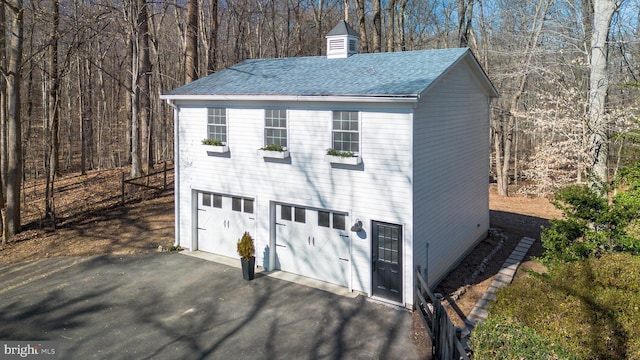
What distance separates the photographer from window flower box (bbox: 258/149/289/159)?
12.1 m

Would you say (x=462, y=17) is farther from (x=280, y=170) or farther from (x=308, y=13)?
(x=280, y=170)

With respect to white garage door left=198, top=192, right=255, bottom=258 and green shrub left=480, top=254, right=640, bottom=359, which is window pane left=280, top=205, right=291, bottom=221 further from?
green shrub left=480, top=254, right=640, bottom=359

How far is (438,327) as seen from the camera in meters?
8.77

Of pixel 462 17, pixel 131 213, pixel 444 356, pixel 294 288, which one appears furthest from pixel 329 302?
pixel 462 17

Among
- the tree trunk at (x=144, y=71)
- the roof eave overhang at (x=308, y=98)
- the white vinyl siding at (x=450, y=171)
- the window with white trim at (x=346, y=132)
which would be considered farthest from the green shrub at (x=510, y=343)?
the tree trunk at (x=144, y=71)

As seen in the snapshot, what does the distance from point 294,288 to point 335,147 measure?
12.7 ft

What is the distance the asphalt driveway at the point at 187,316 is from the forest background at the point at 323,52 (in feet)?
19.3

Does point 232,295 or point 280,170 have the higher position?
point 280,170

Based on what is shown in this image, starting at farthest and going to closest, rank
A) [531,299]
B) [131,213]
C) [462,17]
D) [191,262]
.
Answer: [462,17] → [131,213] → [191,262] → [531,299]

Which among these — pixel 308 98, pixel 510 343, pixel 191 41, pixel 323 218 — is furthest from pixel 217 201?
pixel 510 343

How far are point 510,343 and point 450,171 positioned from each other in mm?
7094

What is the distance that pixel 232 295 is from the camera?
37.5 feet

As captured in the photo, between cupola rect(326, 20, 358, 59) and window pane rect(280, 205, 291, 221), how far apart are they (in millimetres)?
5217

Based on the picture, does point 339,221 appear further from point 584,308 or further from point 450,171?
point 584,308
